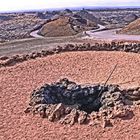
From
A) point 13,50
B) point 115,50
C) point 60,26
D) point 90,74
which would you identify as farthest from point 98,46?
point 60,26

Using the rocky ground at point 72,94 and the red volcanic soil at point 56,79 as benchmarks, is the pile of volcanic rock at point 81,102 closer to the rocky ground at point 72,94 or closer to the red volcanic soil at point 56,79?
the rocky ground at point 72,94

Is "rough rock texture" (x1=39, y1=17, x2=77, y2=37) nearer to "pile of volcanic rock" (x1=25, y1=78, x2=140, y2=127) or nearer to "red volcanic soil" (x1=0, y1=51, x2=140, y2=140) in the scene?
"red volcanic soil" (x1=0, y1=51, x2=140, y2=140)

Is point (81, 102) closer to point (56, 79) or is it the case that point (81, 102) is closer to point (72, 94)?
point (72, 94)

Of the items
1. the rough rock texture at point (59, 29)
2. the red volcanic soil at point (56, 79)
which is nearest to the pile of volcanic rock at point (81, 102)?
the red volcanic soil at point (56, 79)

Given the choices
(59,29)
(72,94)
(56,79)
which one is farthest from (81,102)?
(59,29)

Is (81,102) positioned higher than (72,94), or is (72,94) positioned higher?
(72,94)

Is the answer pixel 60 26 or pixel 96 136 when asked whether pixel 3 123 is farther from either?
pixel 60 26
